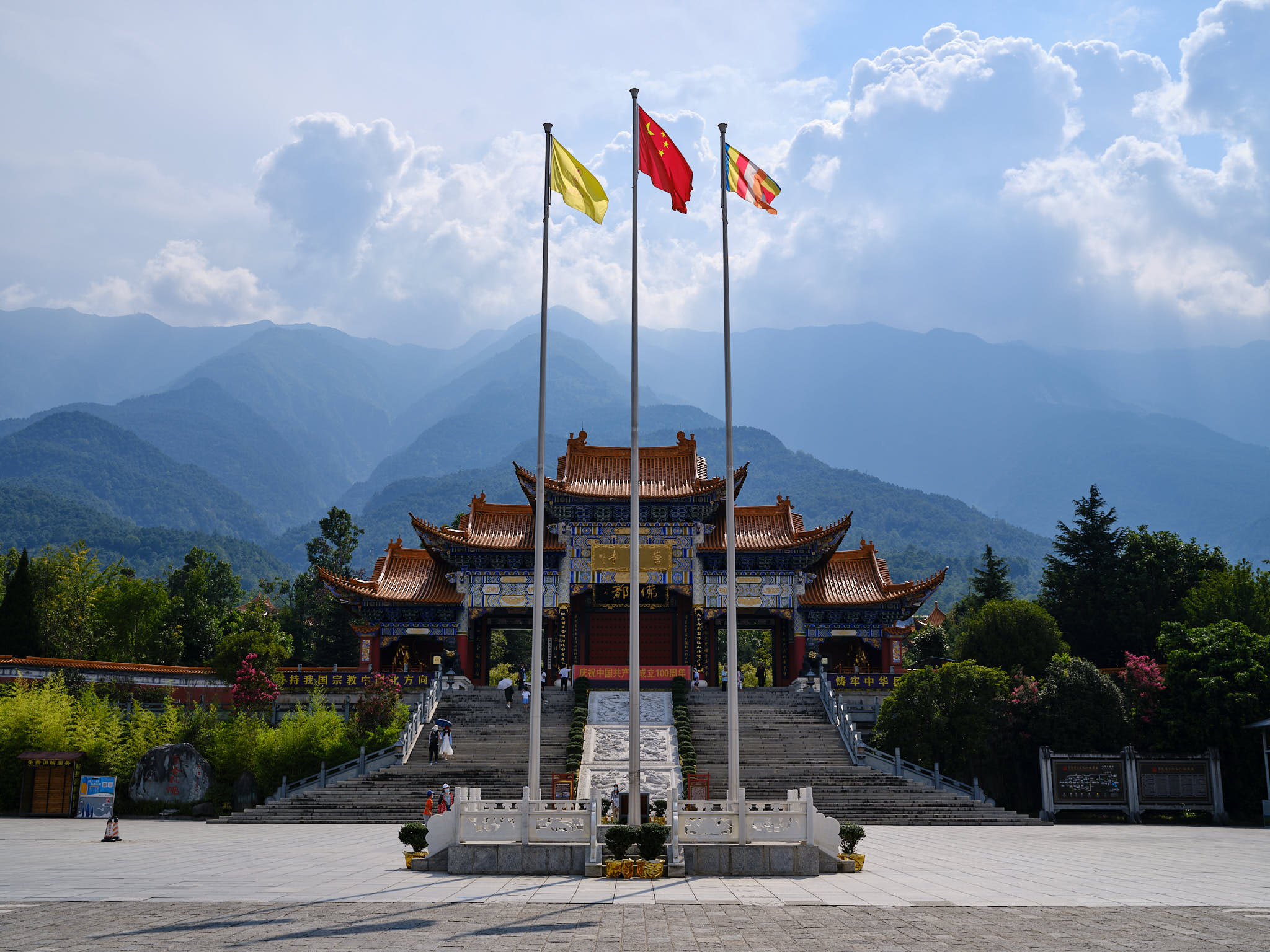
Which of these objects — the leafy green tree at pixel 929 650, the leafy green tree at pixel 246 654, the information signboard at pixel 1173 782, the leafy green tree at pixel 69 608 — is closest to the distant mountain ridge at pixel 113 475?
the leafy green tree at pixel 69 608

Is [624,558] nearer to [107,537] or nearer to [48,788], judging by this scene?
[48,788]

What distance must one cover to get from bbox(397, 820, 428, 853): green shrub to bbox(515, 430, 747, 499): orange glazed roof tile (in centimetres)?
2249

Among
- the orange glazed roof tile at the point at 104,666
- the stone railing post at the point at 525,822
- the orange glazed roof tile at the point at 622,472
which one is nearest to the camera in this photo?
the stone railing post at the point at 525,822

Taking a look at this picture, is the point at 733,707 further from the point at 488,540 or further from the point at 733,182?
the point at 488,540

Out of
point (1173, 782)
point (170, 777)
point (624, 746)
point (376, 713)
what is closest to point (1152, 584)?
point (1173, 782)

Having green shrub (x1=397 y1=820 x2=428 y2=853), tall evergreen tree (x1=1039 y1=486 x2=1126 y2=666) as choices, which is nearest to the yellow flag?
green shrub (x1=397 y1=820 x2=428 y2=853)

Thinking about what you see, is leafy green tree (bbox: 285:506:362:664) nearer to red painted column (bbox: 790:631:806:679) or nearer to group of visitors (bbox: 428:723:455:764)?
red painted column (bbox: 790:631:806:679)

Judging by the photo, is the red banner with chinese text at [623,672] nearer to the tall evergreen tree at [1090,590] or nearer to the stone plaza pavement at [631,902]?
the stone plaza pavement at [631,902]

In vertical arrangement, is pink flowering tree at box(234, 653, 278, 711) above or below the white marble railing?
above

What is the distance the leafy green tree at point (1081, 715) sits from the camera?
2812 centimetres

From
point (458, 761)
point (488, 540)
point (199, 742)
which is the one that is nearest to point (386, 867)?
point (458, 761)

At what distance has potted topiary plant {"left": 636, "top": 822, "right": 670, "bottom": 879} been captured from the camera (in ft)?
47.8

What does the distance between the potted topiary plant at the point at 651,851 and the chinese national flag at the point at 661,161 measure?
32.5 ft

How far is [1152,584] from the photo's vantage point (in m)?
41.0
